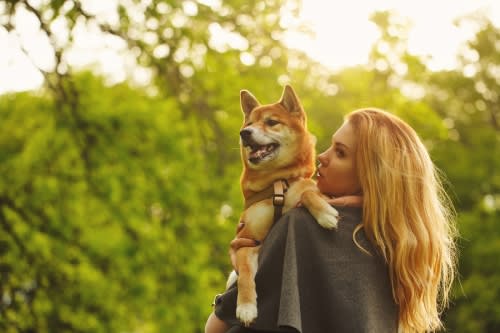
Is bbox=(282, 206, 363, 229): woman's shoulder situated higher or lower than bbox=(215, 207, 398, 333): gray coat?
higher

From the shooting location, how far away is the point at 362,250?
136 inches

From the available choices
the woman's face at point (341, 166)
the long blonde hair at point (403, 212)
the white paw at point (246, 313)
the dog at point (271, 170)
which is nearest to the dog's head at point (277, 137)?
the dog at point (271, 170)

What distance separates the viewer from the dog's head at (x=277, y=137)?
4016 millimetres

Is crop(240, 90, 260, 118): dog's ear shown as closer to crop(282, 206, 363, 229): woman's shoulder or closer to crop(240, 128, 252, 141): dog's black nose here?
crop(240, 128, 252, 141): dog's black nose

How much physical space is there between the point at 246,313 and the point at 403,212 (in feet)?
2.89

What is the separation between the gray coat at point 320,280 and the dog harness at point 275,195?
232mm

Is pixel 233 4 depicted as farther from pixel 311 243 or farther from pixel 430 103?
pixel 430 103

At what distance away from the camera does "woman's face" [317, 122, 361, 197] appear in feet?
12.2

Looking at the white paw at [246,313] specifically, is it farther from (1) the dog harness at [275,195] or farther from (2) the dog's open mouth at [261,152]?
(2) the dog's open mouth at [261,152]

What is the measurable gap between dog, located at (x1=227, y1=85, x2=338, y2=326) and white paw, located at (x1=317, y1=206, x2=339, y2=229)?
0.20 ft

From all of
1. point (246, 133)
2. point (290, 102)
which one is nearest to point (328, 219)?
point (246, 133)

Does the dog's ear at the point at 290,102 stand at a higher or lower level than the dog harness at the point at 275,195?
higher

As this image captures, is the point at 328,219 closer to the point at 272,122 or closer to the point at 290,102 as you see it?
the point at 272,122

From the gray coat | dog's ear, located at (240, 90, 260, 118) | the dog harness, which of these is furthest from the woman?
dog's ear, located at (240, 90, 260, 118)
